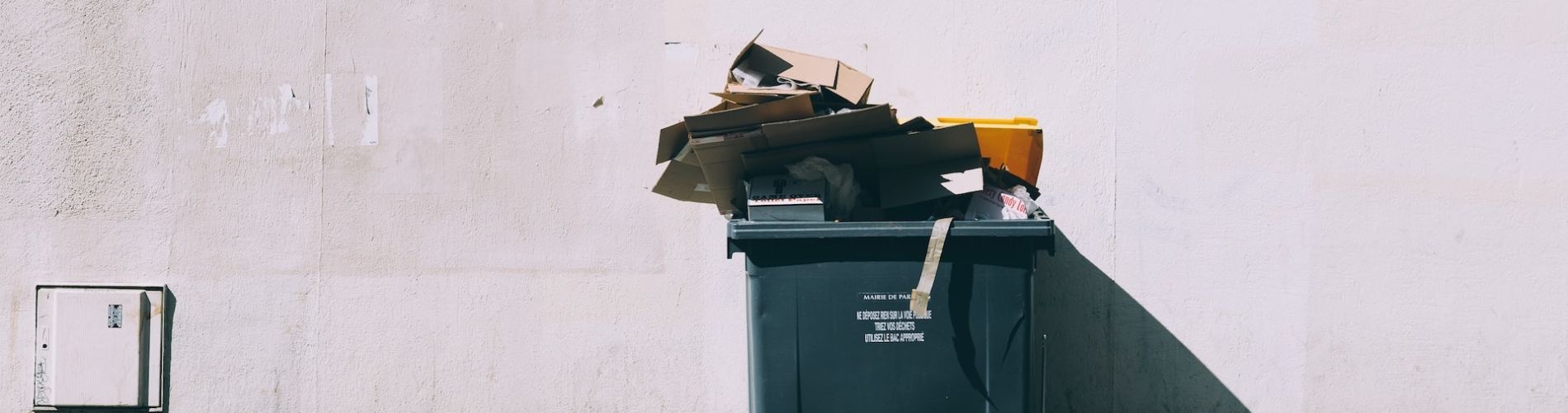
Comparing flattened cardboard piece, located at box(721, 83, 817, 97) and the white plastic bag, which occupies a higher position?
flattened cardboard piece, located at box(721, 83, 817, 97)

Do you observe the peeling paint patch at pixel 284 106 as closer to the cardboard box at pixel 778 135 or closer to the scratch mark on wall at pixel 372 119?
the scratch mark on wall at pixel 372 119

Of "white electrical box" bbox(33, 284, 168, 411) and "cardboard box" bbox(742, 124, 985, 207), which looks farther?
"white electrical box" bbox(33, 284, 168, 411)

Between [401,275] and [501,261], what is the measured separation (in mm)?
367

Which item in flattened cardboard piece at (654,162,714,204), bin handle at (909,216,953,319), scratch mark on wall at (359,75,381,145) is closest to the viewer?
bin handle at (909,216,953,319)

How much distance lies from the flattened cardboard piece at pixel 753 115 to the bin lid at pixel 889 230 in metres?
0.31

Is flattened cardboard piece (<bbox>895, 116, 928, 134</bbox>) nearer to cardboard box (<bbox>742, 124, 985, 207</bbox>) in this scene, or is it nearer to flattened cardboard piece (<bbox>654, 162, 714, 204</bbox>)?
cardboard box (<bbox>742, 124, 985, 207</bbox>)

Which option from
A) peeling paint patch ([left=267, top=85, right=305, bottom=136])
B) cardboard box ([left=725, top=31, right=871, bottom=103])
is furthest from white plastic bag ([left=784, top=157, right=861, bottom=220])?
peeling paint patch ([left=267, top=85, right=305, bottom=136])

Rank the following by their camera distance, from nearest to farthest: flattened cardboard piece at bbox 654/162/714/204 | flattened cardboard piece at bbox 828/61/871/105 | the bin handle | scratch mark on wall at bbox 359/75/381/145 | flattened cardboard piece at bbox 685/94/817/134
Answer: the bin handle
flattened cardboard piece at bbox 685/94/817/134
flattened cardboard piece at bbox 828/61/871/105
flattened cardboard piece at bbox 654/162/714/204
scratch mark on wall at bbox 359/75/381/145

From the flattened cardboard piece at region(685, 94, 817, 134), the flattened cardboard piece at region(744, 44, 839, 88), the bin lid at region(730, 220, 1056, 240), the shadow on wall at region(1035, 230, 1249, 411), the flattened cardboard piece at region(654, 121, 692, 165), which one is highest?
the flattened cardboard piece at region(744, 44, 839, 88)

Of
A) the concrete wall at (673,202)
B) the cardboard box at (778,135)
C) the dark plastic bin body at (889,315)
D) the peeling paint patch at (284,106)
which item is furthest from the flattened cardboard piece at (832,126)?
the peeling paint patch at (284,106)

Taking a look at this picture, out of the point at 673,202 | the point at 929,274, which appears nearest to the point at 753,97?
the point at 929,274

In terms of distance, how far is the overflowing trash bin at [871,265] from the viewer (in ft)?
9.39

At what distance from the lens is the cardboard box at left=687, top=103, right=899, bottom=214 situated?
2926 mm

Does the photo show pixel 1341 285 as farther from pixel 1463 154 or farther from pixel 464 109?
pixel 464 109
